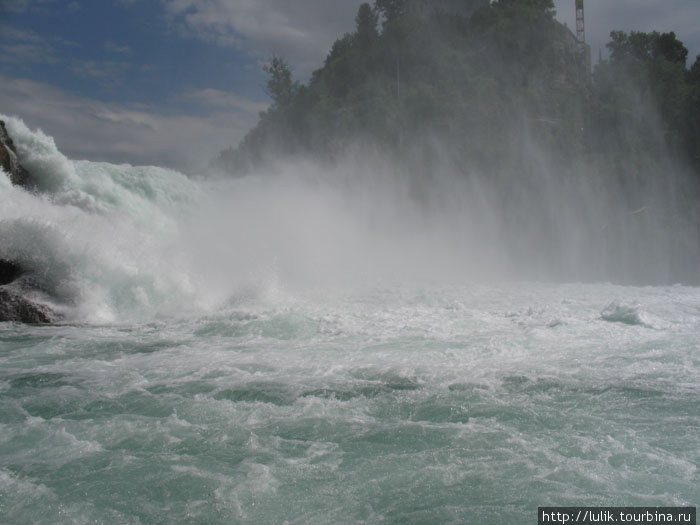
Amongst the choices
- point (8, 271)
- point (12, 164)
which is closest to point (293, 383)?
point (8, 271)

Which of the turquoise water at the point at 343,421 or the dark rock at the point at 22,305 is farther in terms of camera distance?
the dark rock at the point at 22,305

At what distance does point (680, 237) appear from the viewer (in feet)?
69.8

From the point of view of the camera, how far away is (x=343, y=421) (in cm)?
508

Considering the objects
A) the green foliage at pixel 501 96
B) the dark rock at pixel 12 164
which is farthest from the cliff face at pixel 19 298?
the green foliage at pixel 501 96

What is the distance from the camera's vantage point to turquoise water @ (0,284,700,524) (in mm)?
3762

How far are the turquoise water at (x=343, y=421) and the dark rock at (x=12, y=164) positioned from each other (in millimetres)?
4511

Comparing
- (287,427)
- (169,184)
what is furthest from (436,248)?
(287,427)

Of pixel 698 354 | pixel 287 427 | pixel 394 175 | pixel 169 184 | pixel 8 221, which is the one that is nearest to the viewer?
pixel 287 427

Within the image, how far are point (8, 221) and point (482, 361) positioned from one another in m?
9.15

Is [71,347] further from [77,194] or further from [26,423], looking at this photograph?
[77,194]

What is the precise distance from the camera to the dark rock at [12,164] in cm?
1140

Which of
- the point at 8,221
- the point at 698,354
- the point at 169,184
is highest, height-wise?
the point at 169,184

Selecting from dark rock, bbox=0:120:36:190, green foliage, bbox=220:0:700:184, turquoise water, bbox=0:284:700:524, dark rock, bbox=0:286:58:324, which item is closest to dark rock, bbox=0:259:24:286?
dark rock, bbox=0:286:58:324

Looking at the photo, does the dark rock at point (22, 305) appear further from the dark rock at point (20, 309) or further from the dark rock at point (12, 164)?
the dark rock at point (12, 164)
